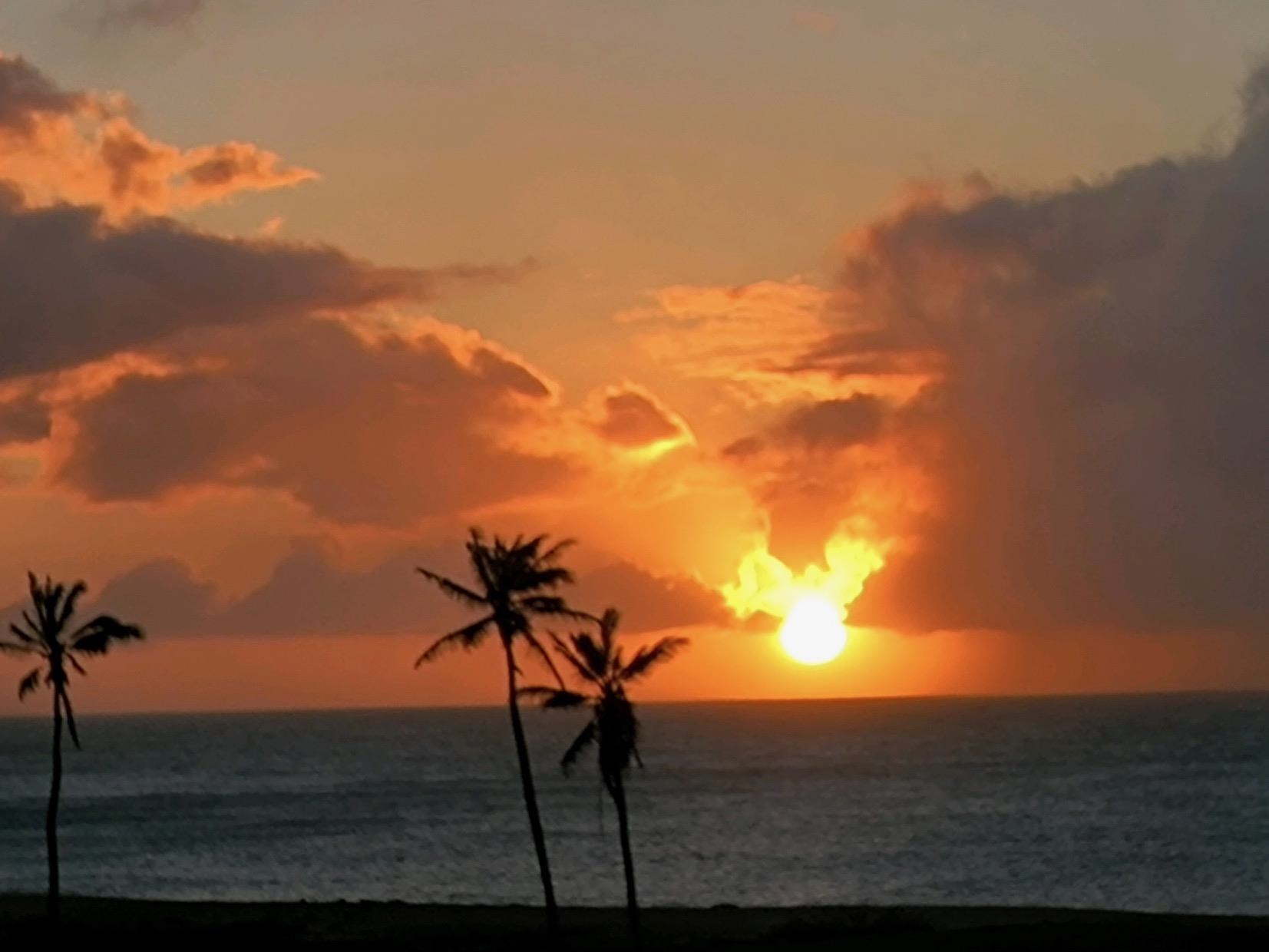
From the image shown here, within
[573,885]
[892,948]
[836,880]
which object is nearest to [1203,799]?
[836,880]

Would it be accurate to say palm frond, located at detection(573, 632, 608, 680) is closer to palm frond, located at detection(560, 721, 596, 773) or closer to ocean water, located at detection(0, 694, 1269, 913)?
palm frond, located at detection(560, 721, 596, 773)

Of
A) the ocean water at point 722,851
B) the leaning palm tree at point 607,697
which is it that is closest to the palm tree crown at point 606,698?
the leaning palm tree at point 607,697

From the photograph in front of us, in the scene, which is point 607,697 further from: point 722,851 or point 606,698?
point 722,851

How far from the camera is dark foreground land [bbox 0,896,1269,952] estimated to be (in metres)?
61.4

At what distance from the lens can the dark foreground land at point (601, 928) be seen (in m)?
61.4

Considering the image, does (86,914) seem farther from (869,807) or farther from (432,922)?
(869,807)

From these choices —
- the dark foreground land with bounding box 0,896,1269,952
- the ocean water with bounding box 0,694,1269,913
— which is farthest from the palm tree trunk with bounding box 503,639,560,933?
the ocean water with bounding box 0,694,1269,913

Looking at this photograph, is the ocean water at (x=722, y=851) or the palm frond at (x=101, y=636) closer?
the palm frond at (x=101, y=636)

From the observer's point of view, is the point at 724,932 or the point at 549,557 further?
the point at 724,932

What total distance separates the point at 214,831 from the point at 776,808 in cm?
5005

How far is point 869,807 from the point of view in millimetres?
185375

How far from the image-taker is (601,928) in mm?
79062

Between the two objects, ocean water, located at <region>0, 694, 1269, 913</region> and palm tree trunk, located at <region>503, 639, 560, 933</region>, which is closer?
palm tree trunk, located at <region>503, 639, 560, 933</region>

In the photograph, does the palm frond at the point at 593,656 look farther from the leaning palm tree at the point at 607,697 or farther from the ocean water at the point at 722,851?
the ocean water at the point at 722,851
